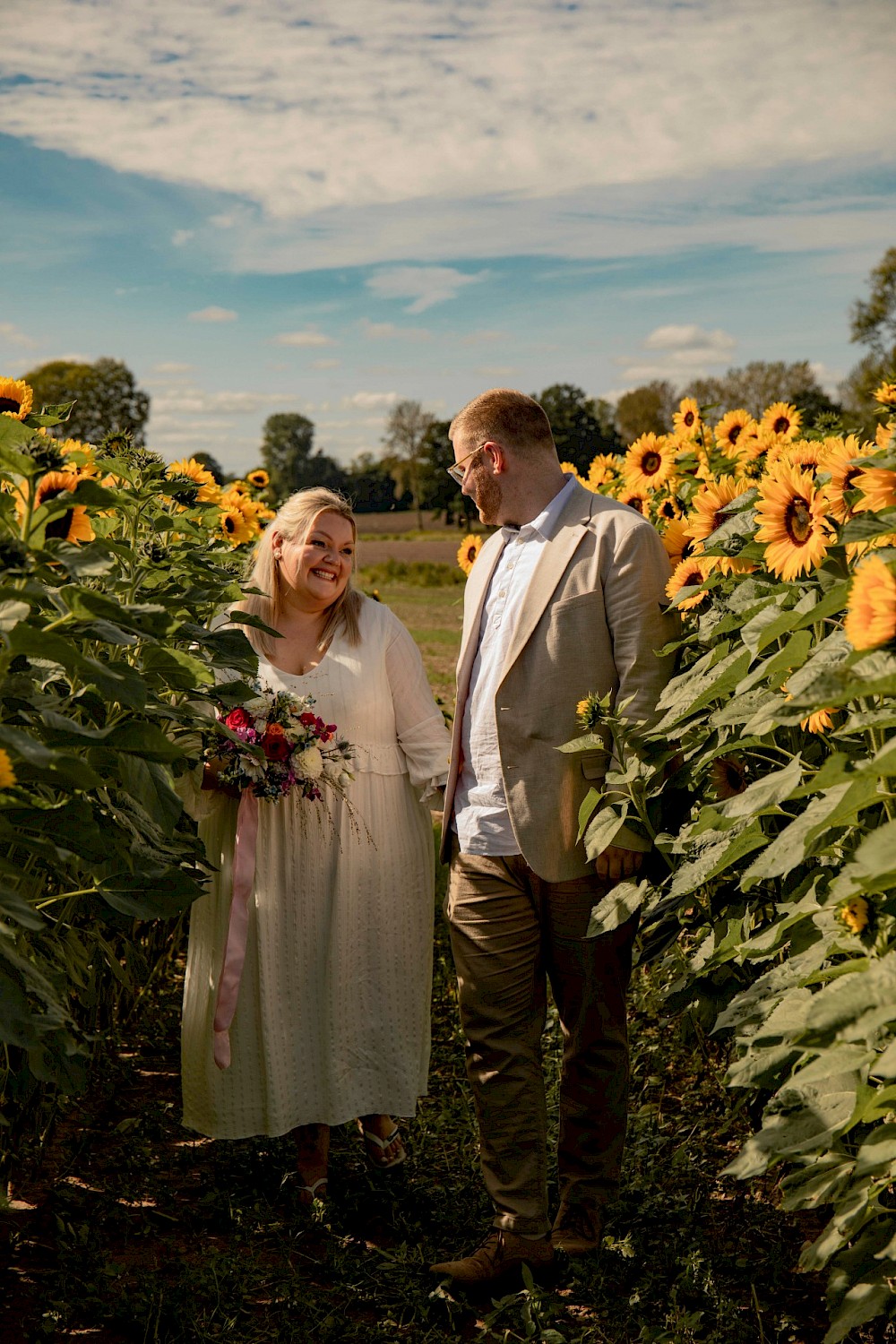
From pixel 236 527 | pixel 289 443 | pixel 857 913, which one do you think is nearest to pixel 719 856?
pixel 857 913

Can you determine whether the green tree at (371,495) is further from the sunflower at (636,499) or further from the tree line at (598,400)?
the tree line at (598,400)

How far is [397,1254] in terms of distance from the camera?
3.02 metres

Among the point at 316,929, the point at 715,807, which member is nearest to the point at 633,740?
the point at 715,807

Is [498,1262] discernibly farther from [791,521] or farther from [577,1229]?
[791,521]

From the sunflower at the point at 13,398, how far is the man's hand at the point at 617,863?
170 centimetres

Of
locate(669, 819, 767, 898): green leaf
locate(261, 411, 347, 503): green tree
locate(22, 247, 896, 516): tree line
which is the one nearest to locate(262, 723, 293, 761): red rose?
locate(669, 819, 767, 898): green leaf

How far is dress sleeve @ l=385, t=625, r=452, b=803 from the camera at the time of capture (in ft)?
11.7

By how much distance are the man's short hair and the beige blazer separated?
0.28m

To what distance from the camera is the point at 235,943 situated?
3291 mm

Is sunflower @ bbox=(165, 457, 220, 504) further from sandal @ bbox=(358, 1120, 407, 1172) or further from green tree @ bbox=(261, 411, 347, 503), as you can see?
green tree @ bbox=(261, 411, 347, 503)

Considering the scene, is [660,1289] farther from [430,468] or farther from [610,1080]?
[430,468]

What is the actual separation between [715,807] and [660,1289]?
4.19 ft

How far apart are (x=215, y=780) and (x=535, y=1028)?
1036 mm

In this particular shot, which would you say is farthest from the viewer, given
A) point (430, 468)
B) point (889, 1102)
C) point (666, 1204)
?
point (430, 468)
